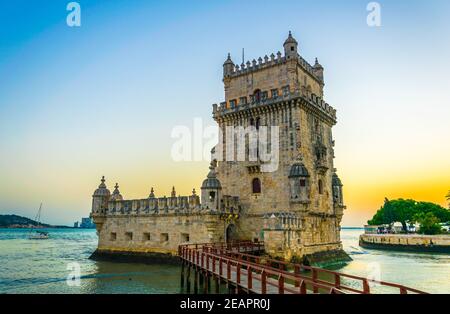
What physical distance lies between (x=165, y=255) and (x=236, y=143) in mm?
12369

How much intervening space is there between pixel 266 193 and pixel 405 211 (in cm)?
5907

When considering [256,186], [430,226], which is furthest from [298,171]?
[430,226]

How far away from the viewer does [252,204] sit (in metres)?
32.7

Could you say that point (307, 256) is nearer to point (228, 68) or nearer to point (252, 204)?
point (252, 204)

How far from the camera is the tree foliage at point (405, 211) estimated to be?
71.9 metres

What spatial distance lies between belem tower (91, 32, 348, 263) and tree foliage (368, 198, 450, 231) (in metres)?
45.5

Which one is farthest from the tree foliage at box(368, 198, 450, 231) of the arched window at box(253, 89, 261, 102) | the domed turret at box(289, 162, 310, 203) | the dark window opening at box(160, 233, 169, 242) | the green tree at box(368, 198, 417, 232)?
the dark window opening at box(160, 233, 169, 242)

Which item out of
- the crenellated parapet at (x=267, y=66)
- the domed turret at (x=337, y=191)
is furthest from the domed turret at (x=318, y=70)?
the domed turret at (x=337, y=191)

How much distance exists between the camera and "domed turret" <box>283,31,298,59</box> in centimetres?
3288

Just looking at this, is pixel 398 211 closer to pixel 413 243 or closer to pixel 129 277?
pixel 413 243

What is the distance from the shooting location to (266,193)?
105 feet

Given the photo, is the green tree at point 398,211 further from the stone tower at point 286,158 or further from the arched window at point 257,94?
Result: the arched window at point 257,94

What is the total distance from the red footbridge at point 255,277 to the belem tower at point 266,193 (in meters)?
2.75
